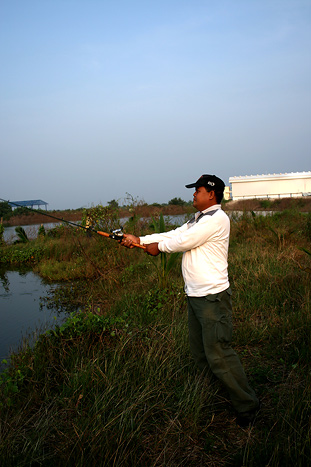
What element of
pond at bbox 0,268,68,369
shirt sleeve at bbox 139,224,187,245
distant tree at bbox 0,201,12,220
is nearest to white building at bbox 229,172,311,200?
distant tree at bbox 0,201,12,220

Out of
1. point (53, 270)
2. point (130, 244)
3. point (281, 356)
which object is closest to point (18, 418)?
point (130, 244)

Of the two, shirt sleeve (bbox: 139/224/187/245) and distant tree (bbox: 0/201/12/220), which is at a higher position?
distant tree (bbox: 0/201/12/220)

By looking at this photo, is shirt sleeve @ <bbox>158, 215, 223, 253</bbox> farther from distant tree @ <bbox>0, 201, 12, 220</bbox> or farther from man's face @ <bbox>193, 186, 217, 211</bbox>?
distant tree @ <bbox>0, 201, 12, 220</bbox>

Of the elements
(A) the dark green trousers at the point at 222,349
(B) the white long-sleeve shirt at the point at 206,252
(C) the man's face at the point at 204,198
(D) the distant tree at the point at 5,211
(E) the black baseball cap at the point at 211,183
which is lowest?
(A) the dark green trousers at the point at 222,349

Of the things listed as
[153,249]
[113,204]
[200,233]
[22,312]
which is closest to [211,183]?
[200,233]

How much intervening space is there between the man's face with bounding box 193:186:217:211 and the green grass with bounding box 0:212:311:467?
1355 millimetres

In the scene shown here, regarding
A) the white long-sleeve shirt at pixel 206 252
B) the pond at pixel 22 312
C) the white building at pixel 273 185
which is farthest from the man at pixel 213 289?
the white building at pixel 273 185

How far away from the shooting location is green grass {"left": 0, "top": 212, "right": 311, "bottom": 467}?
238 cm

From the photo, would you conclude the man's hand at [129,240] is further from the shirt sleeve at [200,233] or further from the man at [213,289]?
the shirt sleeve at [200,233]

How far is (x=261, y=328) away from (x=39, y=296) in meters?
5.33

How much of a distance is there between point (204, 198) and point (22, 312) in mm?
5277

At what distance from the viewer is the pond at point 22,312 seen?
5387 millimetres

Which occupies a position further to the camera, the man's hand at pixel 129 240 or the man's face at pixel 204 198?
the man's hand at pixel 129 240

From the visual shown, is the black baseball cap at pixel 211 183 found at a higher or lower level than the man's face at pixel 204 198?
higher
